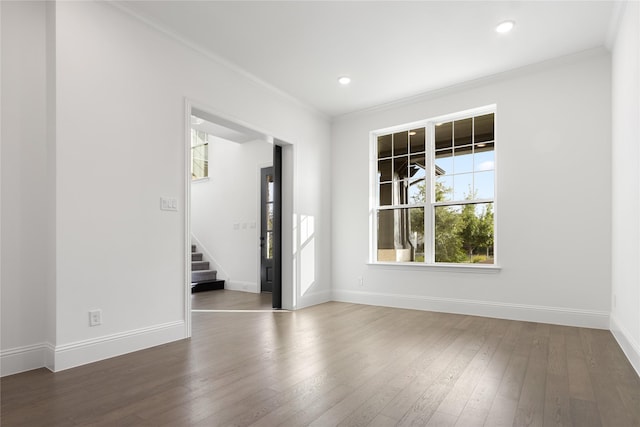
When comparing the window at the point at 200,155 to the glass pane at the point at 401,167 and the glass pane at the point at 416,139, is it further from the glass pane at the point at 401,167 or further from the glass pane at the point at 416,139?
the glass pane at the point at 416,139

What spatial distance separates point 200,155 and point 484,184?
5.79 meters

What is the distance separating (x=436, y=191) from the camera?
4930mm

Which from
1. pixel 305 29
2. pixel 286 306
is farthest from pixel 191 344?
pixel 305 29

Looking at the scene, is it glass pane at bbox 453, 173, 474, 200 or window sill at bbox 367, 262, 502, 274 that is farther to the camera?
glass pane at bbox 453, 173, 474, 200

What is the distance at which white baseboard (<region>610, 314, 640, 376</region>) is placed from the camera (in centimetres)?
252

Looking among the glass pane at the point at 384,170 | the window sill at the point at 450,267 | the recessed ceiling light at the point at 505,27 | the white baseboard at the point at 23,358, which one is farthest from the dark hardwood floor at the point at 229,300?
the recessed ceiling light at the point at 505,27

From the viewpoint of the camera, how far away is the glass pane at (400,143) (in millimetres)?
5258

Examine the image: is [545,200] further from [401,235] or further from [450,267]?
[401,235]

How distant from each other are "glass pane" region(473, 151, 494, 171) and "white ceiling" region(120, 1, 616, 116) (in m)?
0.95

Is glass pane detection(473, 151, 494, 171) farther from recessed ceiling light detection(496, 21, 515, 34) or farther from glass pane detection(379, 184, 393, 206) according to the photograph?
recessed ceiling light detection(496, 21, 515, 34)

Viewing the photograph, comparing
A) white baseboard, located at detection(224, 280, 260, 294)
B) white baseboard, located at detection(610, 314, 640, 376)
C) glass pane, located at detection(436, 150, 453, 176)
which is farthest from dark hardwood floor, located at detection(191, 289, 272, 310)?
white baseboard, located at detection(610, 314, 640, 376)

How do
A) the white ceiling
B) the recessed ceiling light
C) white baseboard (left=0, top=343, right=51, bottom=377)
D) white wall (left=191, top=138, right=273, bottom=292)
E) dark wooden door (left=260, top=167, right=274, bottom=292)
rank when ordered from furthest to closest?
white wall (left=191, top=138, right=273, bottom=292) < dark wooden door (left=260, top=167, right=274, bottom=292) < the recessed ceiling light < the white ceiling < white baseboard (left=0, top=343, right=51, bottom=377)

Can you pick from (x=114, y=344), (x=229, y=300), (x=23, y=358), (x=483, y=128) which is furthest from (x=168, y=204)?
(x=483, y=128)

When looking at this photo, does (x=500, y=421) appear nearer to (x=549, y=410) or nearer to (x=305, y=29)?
(x=549, y=410)
